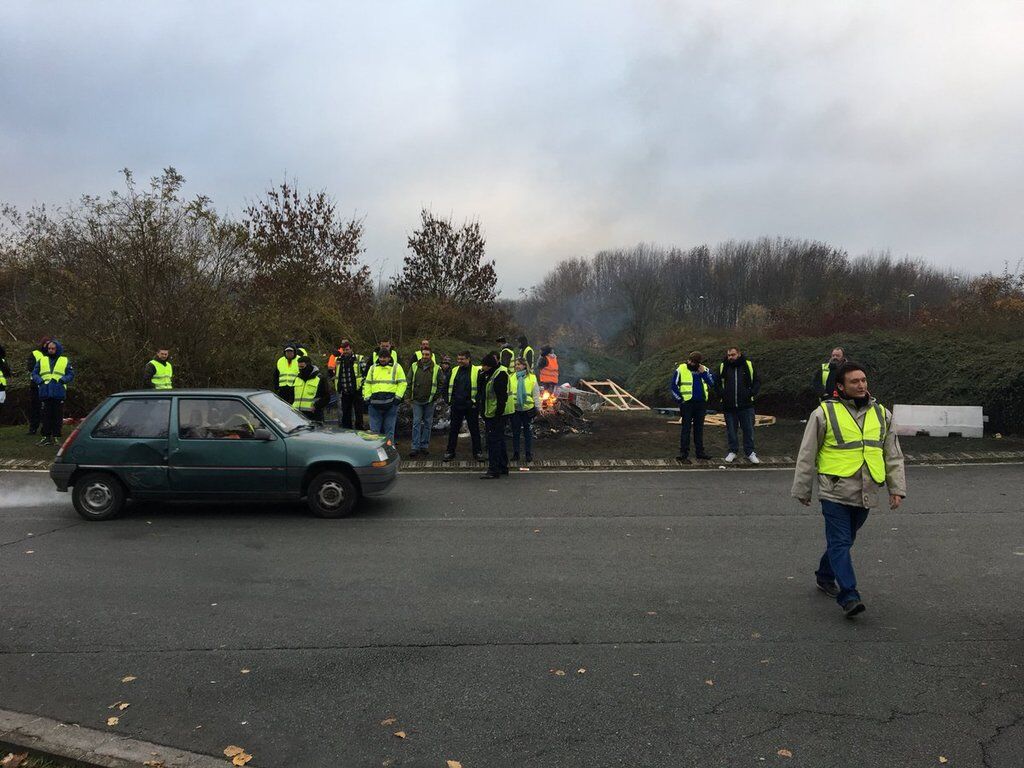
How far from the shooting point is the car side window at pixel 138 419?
8070 millimetres

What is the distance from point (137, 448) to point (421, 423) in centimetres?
533

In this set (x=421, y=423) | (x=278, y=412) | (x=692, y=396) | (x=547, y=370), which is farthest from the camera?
(x=547, y=370)

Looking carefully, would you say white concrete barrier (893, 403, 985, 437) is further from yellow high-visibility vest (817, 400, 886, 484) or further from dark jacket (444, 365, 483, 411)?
yellow high-visibility vest (817, 400, 886, 484)

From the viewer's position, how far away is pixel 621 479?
1050 cm

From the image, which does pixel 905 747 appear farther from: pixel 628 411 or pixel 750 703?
pixel 628 411

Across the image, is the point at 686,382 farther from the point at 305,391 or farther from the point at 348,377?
the point at 305,391

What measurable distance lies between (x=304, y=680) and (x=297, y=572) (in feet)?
6.99

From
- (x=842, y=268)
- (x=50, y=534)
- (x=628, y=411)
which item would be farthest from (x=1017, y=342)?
(x=842, y=268)

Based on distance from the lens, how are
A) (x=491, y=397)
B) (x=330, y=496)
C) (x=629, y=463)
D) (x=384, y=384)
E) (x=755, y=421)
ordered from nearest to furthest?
(x=330, y=496), (x=491, y=397), (x=629, y=463), (x=384, y=384), (x=755, y=421)

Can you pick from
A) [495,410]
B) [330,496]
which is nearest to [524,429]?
[495,410]

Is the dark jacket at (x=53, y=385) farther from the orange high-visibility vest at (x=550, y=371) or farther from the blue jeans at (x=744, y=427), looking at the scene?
the blue jeans at (x=744, y=427)

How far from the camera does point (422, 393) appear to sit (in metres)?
12.4

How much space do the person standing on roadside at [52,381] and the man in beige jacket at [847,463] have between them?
13.2 metres

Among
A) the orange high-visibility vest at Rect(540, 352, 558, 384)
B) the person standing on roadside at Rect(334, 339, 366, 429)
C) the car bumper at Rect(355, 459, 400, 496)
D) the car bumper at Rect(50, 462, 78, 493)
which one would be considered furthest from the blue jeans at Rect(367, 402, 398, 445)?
the car bumper at Rect(50, 462, 78, 493)
